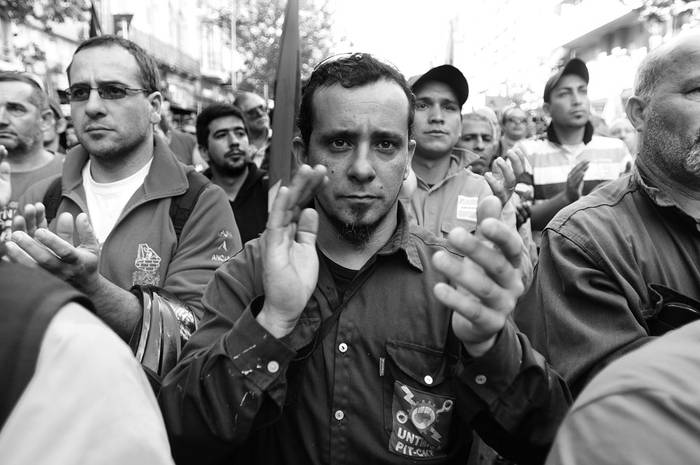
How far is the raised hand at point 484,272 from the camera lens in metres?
1.46

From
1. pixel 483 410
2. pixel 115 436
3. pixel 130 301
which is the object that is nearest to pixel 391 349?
pixel 483 410

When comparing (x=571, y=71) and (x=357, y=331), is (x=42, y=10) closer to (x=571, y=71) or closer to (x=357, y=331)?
(x=571, y=71)

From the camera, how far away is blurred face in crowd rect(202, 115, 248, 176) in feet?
18.8

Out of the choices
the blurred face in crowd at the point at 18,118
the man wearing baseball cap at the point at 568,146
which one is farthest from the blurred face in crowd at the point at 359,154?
the blurred face in crowd at the point at 18,118

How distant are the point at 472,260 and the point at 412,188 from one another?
235 centimetres

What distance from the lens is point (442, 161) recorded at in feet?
14.6

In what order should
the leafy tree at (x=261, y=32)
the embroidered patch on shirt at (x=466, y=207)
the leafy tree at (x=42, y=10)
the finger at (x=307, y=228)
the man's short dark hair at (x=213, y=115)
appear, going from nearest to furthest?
the finger at (x=307, y=228) → the embroidered patch on shirt at (x=466, y=207) → the man's short dark hair at (x=213, y=115) → the leafy tree at (x=42, y=10) → the leafy tree at (x=261, y=32)

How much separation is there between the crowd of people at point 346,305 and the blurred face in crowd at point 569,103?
250cm

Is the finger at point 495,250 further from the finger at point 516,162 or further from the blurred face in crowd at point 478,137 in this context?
the blurred face in crowd at point 478,137

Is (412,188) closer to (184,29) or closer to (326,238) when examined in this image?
(326,238)

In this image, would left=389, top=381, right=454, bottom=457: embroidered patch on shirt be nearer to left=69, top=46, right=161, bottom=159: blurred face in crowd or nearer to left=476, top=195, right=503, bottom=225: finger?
left=476, top=195, right=503, bottom=225: finger

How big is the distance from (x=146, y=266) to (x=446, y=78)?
2.51 metres

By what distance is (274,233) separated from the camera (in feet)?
5.84

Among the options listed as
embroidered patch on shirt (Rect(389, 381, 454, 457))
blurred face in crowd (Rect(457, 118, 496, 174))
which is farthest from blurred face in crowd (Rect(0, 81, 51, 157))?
embroidered patch on shirt (Rect(389, 381, 454, 457))
